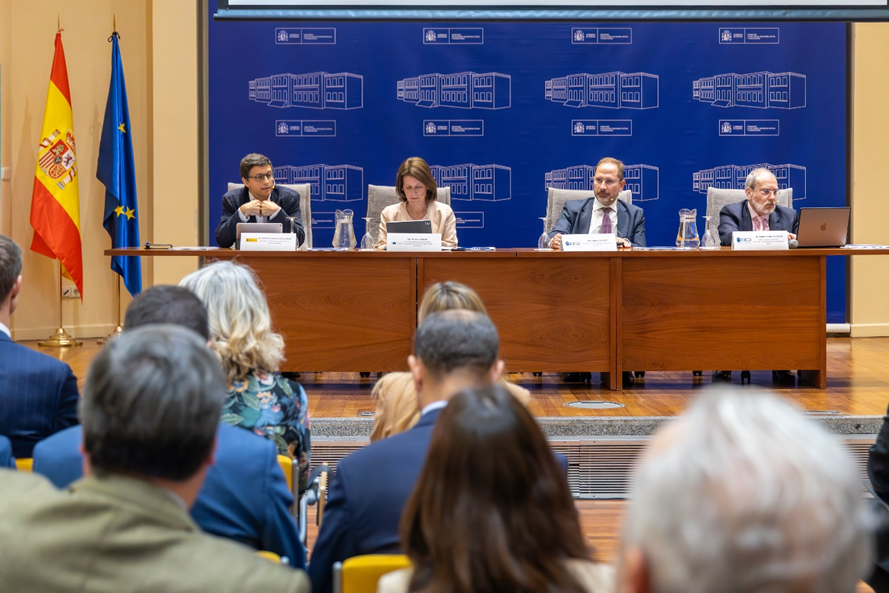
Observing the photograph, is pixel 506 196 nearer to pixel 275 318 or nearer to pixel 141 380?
pixel 275 318

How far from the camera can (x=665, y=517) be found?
724 millimetres

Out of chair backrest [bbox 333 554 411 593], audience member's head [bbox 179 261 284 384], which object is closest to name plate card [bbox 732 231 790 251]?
audience member's head [bbox 179 261 284 384]

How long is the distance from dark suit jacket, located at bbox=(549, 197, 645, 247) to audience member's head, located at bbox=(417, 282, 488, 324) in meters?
2.98

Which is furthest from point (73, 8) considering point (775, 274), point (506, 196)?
point (775, 274)

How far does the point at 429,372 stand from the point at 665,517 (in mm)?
1140

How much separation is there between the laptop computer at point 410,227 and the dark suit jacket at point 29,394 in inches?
105

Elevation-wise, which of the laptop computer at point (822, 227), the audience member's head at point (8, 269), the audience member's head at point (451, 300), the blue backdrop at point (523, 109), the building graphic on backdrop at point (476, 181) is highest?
the blue backdrop at point (523, 109)

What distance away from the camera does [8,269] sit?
2416 millimetres

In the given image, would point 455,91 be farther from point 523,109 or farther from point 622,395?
point 622,395

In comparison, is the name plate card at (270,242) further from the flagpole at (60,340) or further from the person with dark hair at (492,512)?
the person with dark hair at (492,512)

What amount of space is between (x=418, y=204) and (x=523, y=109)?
80.1 inches

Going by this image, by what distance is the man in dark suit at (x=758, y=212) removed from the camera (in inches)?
211

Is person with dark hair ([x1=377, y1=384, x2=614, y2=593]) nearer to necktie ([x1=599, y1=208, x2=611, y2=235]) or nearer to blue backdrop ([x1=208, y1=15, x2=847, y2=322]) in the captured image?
necktie ([x1=599, y1=208, x2=611, y2=235])

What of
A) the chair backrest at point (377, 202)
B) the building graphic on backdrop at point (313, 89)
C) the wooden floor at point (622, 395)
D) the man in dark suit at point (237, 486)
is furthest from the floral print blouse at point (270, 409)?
the building graphic on backdrop at point (313, 89)
